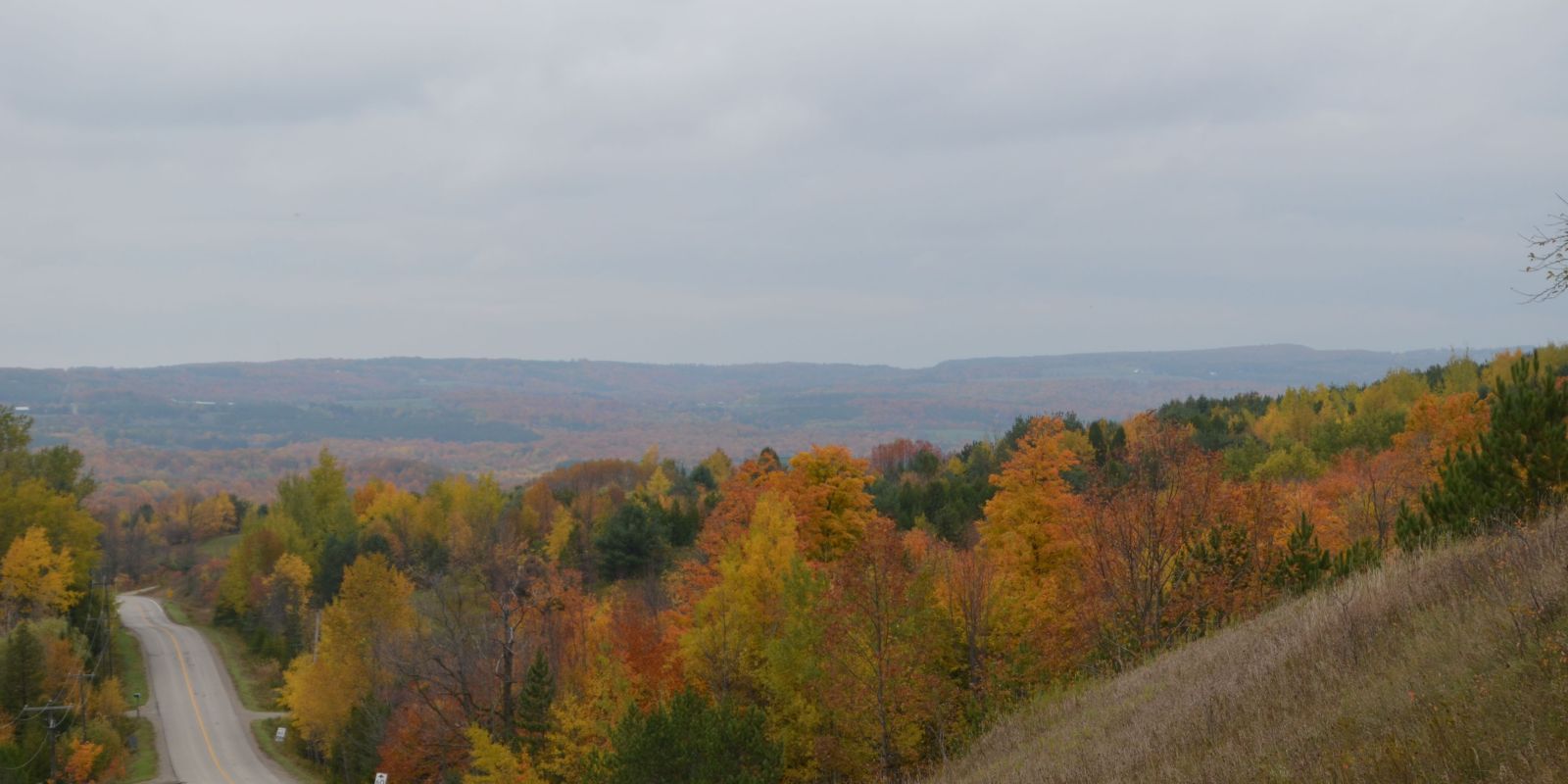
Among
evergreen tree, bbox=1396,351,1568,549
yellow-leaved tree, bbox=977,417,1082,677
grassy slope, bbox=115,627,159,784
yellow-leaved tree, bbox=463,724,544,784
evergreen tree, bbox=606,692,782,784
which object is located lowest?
grassy slope, bbox=115,627,159,784

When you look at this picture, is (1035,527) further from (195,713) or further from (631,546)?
(195,713)

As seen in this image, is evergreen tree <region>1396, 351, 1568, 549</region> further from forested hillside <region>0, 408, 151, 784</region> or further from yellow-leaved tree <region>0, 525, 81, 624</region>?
yellow-leaved tree <region>0, 525, 81, 624</region>

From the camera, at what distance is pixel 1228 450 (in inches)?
2832

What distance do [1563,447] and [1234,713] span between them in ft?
35.7

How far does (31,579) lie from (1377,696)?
7853 centimetres

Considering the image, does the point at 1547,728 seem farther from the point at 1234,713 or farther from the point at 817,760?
the point at 817,760

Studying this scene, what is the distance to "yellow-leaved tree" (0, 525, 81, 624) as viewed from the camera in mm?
65875

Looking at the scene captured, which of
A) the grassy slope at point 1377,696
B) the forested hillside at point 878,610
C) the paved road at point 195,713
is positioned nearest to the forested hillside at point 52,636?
the paved road at point 195,713

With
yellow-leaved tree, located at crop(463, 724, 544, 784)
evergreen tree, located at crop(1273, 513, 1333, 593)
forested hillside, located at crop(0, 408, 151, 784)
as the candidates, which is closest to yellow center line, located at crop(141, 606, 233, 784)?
forested hillside, located at crop(0, 408, 151, 784)

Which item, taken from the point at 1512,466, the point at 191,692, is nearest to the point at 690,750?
the point at 1512,466

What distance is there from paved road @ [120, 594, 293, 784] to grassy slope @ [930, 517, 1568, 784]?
1977 inches

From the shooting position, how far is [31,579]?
66.7 meters

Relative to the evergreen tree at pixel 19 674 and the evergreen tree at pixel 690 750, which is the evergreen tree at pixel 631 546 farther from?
the evergreen tree at pixel 690 750

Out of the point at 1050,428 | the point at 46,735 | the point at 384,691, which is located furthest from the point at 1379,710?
the point at 46,735
